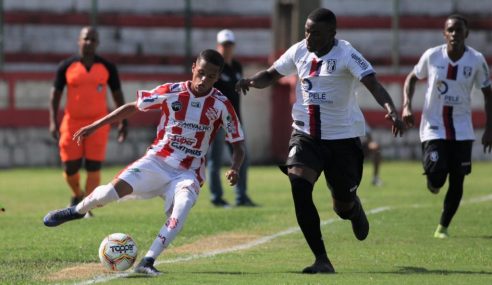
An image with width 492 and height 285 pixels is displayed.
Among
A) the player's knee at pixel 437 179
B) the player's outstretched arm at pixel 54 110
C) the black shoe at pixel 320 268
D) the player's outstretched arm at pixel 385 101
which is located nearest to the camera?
the player's outstretched arm at pixel 385 101

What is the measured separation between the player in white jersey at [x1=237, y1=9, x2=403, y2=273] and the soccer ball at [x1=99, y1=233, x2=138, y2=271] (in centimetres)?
147

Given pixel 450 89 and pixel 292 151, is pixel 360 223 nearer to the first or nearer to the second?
pixel 292 151

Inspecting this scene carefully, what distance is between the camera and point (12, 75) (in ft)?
89.8

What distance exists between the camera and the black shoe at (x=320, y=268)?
10.2 metres

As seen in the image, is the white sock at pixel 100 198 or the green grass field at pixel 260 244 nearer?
the green grass field at pixel 260 244

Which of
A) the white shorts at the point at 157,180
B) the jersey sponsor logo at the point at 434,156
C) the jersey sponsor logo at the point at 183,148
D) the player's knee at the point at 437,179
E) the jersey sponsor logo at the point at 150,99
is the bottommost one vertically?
the player's knee at the point at 437,179

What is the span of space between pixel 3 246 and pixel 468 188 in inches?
425

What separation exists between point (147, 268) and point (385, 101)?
244 cm

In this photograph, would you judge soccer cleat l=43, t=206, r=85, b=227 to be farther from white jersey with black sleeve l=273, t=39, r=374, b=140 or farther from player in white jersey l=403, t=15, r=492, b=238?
player in white jersey l=403, t=15, r=492, b=238

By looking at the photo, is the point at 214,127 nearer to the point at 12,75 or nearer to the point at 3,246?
the point at 3,246

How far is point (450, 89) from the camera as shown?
1346 cm

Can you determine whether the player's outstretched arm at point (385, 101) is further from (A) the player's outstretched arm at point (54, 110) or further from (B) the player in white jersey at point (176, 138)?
(A) the player's outstretched arm at point (54, 110)

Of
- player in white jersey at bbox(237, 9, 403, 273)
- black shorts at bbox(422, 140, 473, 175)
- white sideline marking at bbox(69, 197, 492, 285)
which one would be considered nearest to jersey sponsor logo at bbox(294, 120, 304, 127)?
player in white jersey at bbox(237, 9, 403, 273)

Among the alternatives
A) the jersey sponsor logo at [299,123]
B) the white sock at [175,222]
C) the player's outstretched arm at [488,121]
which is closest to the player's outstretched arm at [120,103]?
the player's outstretched arm at [488,121]
